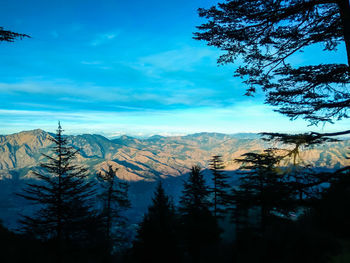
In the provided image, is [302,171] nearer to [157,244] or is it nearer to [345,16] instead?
[345,16]

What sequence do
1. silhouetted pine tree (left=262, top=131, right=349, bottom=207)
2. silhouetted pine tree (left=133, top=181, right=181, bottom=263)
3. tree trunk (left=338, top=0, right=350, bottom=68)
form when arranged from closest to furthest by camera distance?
1. tree trunk (left=338, top=0, right=350, bottom=68)
2. silhouetted pine tree (left=262, top=131, right=349, bottom=207)
3. silhouetted pine tree (left=133, top=181, right=181, bottom=263)

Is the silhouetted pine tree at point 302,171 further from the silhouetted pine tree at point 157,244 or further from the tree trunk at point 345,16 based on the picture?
the silhouetted pine tree at point 157,244

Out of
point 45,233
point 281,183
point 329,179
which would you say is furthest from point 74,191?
point 329,179

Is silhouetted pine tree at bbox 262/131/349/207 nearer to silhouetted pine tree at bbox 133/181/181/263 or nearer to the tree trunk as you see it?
the tree trunk

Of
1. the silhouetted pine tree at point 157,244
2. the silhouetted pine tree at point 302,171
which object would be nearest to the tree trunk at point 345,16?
the silhouetted pine tree at point 302,171

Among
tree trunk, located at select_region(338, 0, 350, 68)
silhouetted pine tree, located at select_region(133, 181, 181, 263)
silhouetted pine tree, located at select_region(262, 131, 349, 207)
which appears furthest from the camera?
silhouetted pine tree, located at select_region(133, 181, 181, 263)

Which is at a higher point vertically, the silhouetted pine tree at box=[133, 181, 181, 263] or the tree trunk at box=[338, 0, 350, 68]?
the tree trunk at box=[338, 0, 350, 68]

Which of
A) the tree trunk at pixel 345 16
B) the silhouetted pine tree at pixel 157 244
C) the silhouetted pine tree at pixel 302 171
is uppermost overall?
the tree trunk at pixel 345 16

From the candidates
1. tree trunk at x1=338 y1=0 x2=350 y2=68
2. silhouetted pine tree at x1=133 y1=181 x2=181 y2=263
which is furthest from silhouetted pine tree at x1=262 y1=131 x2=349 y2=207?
silhouetted pine tree at x1=133 y1=181 x2=181 y2=263

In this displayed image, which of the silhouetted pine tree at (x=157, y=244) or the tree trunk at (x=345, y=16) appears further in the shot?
the silhouetted pine tree at (x=157, y=244)

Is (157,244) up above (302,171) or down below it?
below

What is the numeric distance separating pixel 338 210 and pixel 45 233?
16332mm

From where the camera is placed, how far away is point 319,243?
4.29 meters

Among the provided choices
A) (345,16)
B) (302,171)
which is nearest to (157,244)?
(302,171)
